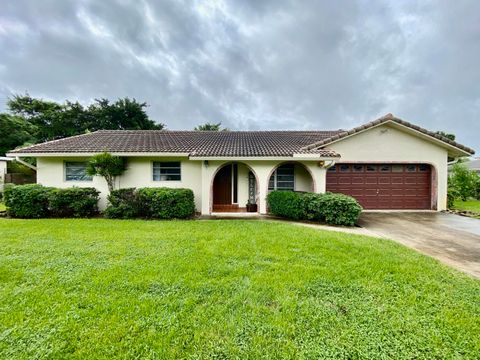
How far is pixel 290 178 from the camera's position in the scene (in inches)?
483

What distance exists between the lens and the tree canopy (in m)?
29.7

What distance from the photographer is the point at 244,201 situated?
12328 mm

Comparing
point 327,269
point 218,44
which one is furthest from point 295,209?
point 218,44

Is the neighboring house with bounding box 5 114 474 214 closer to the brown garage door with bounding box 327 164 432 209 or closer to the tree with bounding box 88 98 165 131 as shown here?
the brown garage door with bounding box 327 164 432 209

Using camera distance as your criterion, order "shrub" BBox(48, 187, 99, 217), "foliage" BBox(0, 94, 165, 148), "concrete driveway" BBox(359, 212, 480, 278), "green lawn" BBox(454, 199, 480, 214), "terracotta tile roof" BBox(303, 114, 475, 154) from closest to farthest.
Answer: "concrete driveway" BBox(359, 212, 480, 278)
"shrub" BBox(48, 187, 99, 217)
"terracotta tile roof" BBox(303, 114, 475, 154)
"green lawn" BBox(454, 199, 480, 214)
"foliage" BBox(0, 94, 165, 148)

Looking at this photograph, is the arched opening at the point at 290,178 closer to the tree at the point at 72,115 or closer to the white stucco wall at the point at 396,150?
the white stucco wall at the point at 396,150

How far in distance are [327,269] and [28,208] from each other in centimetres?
1282

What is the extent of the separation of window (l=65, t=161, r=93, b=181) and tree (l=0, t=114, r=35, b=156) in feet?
80.2

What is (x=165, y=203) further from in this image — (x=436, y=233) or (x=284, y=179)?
(x=436, y=233)

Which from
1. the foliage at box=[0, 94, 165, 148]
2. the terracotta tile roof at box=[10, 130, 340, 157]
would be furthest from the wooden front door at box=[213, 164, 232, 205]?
the foliage at box=[0, 94, 165, 148]

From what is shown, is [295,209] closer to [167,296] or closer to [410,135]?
[167,296]

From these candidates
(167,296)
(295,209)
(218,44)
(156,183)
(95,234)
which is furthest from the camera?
(218,44)

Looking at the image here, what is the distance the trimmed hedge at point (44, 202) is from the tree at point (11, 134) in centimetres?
2475

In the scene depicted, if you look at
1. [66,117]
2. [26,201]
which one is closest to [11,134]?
[66,117]
